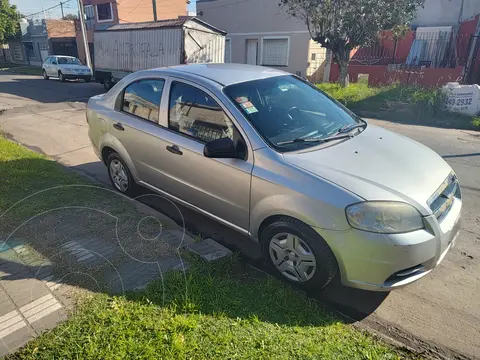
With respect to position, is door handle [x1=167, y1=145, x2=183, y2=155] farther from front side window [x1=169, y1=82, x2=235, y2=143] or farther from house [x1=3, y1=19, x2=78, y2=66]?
house [x1=3, y1=19, x2=78, y2=66]

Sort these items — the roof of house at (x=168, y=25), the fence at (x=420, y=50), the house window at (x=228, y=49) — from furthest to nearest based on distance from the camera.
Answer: the house window at (x=228, y=49) → the fence at (x=420, y=50) → the roof of house at (x=168, y=25)

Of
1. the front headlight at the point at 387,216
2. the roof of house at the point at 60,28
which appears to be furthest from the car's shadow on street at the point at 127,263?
the roof of house at the point at 60,28

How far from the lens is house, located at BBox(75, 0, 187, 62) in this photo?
28969 mm

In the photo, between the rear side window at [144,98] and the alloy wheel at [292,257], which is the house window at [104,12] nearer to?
the rear side window at [144,98]

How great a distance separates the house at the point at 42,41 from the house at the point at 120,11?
2.94m

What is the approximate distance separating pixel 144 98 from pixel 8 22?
43.0 m

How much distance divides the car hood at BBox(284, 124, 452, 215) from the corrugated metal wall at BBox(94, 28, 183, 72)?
13391 millimetres

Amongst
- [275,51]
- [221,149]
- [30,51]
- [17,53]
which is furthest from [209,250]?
[17,53]

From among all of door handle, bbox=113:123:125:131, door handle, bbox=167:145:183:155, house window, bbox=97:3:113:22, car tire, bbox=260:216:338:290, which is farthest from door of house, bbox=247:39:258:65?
car tire, bbox=260:216:338:290

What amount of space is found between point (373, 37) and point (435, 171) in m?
12.6

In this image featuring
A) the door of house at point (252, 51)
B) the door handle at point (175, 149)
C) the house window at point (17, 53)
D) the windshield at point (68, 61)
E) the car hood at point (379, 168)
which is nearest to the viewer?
the car hood at point (379, 168)

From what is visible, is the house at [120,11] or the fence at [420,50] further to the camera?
the house at [120,11]

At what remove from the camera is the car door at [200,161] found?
3152 millimetres

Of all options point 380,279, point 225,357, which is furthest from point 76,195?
point 380,279
